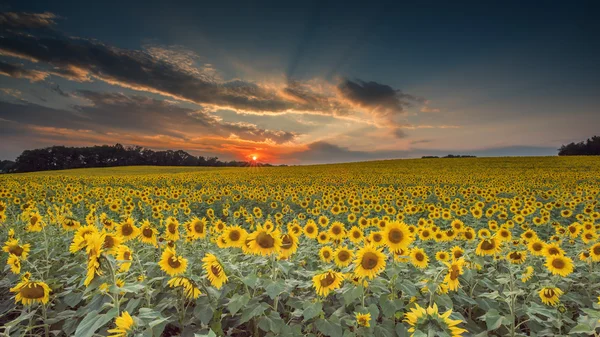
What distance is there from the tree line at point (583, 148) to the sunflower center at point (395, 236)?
304 feet

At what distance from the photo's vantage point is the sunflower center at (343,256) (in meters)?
4.00

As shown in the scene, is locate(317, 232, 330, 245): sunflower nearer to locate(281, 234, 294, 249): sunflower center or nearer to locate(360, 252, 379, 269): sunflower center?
locate(281, 234, 294, 249): sunflower center

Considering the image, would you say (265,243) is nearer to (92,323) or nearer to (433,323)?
(92,323)

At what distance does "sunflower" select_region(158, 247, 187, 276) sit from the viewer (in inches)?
132

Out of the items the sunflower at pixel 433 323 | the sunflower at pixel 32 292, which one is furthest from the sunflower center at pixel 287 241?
the sunflower at pixel 32 292

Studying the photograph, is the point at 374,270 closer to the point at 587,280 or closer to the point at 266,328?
the point at 266,328

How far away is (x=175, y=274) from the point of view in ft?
11.0

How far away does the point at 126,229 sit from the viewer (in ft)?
14.4

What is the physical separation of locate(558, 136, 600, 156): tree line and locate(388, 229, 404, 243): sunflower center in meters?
92.7

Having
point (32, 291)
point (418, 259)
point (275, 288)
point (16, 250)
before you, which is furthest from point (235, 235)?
point (16, 250)

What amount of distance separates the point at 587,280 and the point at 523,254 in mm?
1118

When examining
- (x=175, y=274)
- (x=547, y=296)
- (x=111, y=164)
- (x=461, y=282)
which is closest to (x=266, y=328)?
(x=175, y=274)

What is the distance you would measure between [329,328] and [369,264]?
721 millimetres

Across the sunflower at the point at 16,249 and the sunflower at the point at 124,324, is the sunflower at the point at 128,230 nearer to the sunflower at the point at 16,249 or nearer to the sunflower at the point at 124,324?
the sunflower at the point at 16,249
